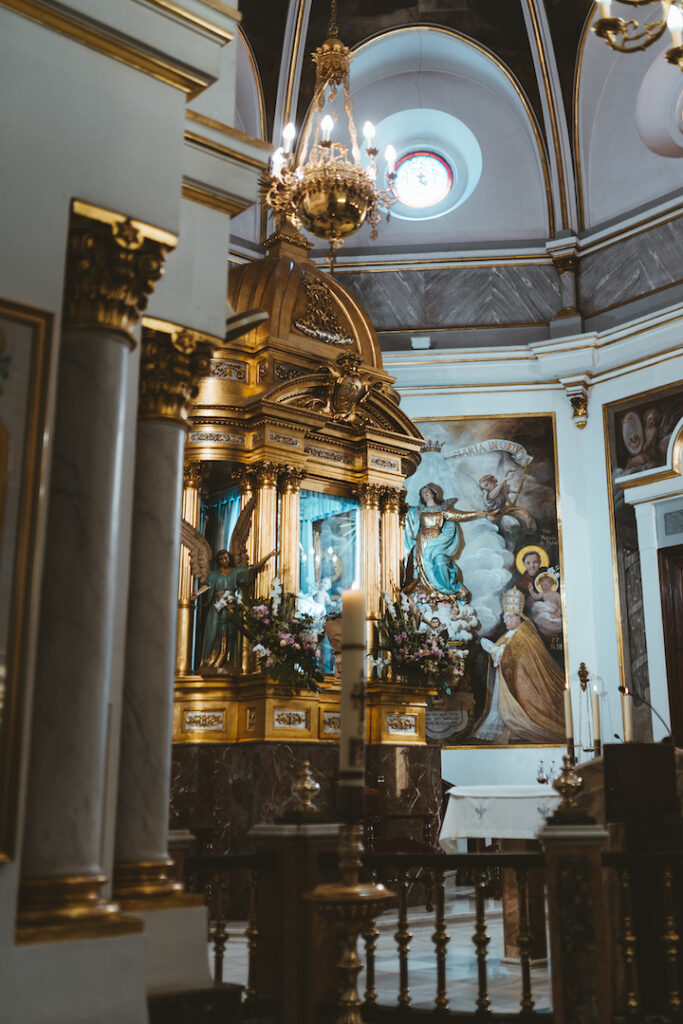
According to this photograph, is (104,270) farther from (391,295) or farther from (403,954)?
(391,295)

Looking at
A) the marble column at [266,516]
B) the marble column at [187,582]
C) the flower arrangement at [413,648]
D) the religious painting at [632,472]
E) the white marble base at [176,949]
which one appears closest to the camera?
the white marble base at [176,949]

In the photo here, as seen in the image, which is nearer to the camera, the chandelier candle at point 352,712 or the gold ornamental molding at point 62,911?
the chandelier candle at point 352,712

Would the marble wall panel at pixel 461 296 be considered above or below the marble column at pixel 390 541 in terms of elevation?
above

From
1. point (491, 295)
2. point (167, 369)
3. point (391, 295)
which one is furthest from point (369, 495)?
point (167, 369)

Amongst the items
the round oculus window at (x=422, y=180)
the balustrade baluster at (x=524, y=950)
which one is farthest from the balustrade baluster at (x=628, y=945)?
the round oculus window at (x=422, y=180)

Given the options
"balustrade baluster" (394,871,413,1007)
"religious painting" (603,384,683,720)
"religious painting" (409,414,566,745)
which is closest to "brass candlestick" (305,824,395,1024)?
"balustrade baluster" (394,871,413,1007)

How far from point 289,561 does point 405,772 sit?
2.10 meters

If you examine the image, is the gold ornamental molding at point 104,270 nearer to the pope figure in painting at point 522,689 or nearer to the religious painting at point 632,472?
the religious painting at point 632,472

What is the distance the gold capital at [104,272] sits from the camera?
361cm

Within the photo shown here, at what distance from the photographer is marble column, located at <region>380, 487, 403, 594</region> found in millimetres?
9695

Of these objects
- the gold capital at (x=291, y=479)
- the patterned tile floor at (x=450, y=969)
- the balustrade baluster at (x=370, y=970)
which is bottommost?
the patterned tile floor at (x=450, y=969)

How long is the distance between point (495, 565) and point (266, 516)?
15.1ft

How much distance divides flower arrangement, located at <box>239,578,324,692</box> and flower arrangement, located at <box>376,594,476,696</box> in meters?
0.87

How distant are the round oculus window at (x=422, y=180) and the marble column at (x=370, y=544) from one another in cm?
632
